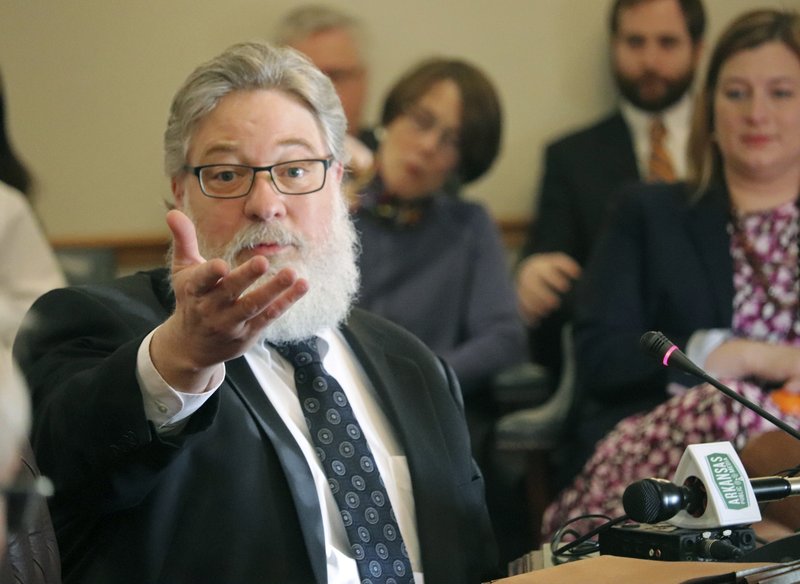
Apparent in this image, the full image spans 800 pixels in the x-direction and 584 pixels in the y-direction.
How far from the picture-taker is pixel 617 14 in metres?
4.73

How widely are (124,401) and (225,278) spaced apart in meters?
0.28

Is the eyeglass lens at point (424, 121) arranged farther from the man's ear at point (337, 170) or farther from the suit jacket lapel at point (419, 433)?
the suit jacket lapel at point (419, 433)

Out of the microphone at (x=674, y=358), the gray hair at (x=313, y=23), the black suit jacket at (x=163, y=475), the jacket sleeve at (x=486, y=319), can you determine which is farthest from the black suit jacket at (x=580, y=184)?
the microphone at (x=674, y=358)

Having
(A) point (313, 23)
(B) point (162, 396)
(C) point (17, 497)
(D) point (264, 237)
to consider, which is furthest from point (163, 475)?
(A) point (313, 23)

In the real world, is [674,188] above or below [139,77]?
below

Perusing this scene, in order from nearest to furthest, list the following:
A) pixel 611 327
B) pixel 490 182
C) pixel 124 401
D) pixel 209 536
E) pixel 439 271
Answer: pixel 124 401 → pixel 209 536 → pixel 611 327 → pixel 439 271 → pixel 490 182

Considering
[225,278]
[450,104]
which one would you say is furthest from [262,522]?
[450,104]

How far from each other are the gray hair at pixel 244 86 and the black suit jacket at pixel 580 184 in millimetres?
1819

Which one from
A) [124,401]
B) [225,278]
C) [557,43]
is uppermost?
[557,43]

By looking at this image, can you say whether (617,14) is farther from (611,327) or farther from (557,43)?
(611,327)

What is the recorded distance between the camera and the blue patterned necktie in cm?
209

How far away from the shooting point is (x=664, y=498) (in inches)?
69.7

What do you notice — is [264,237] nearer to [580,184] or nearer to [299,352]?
[299,352]

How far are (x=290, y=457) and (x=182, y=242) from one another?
0.49 m
